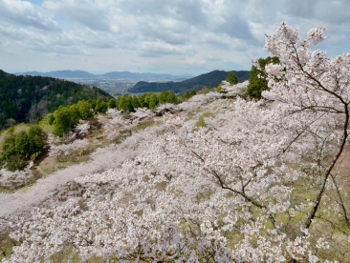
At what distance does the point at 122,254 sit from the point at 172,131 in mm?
3521

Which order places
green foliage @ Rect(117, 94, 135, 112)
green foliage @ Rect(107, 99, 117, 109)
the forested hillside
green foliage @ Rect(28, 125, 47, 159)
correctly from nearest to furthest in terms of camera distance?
1. green foliage @ Rect(28, 125, 47, 159)
2. green foliage @ Rect(117, 94, 135, 112)
3. green foliage @ Rect(107, 99, 117, 109)
4. the forested hillside

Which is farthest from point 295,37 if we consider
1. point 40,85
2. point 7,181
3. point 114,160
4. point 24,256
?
point 40,85

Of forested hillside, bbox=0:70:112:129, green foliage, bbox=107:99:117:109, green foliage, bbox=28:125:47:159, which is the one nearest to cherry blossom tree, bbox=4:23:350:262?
green foliage, bbox=28:125:47:159

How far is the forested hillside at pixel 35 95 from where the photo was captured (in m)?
123

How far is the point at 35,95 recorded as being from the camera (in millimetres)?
138500

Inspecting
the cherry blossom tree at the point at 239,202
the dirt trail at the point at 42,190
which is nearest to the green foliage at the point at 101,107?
the dirt trail at the point at 42,190

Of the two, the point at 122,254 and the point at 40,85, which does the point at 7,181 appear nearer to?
the point at 122,254

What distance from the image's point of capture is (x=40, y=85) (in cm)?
14450

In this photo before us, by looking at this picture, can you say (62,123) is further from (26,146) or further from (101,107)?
(101,107)

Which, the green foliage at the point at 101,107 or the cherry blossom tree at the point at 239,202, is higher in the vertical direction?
the cherry blossom tree at the point at 239,202

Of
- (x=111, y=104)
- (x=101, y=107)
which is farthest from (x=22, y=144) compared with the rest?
(x=111, y=104)

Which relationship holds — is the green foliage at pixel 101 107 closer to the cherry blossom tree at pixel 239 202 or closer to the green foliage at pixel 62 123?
the green foliage at pixel 62 123

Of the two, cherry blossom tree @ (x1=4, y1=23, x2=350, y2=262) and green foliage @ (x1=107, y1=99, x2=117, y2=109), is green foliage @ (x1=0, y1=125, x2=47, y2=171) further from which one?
cherry blossom tree @ (x1=4, y1=23, x2=350, y2=262)

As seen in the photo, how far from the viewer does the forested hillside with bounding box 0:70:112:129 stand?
123 m
